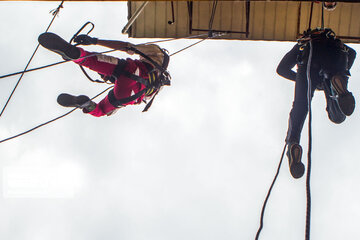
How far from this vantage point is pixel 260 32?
6.52 metres

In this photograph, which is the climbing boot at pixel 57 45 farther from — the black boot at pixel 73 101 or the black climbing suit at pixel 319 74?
the black climbing suit at pixel 319 74

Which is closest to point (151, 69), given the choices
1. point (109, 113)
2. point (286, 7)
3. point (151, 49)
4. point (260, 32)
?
point (151, 49)

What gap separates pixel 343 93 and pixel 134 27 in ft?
12.8

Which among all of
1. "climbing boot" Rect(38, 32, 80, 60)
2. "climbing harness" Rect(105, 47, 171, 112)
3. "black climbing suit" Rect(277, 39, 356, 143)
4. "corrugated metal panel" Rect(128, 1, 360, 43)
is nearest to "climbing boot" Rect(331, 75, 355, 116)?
"black climbing suit" Rect(277, 39, 356, 143)

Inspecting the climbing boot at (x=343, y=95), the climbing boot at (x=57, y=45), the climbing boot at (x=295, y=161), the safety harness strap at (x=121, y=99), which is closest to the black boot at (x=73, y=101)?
the safety harness strap at (x=121, y=99)

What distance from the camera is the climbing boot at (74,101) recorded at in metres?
4.38

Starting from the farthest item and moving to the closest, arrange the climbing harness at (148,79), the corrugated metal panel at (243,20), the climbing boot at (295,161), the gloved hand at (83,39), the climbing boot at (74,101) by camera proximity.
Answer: the corrugated metal panel at (243,20) → the climbing harness at (148,79) → the climbing boot at (74,101) → the gloved hand at (83,39) → the climbing boot at (295,161)

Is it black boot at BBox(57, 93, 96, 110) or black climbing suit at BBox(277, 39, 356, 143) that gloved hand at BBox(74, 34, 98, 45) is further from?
black climbing suit at BBox(277, 39, 356, 143)

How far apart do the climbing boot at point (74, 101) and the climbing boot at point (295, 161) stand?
2.37 metres

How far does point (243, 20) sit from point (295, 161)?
11.7 ft

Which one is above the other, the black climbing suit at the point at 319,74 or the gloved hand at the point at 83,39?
the gloved hand at the point at 83,39

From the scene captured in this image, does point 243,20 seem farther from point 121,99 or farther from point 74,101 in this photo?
point 74,101

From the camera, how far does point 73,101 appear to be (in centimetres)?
445

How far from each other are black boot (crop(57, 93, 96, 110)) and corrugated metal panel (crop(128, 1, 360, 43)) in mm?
2237
